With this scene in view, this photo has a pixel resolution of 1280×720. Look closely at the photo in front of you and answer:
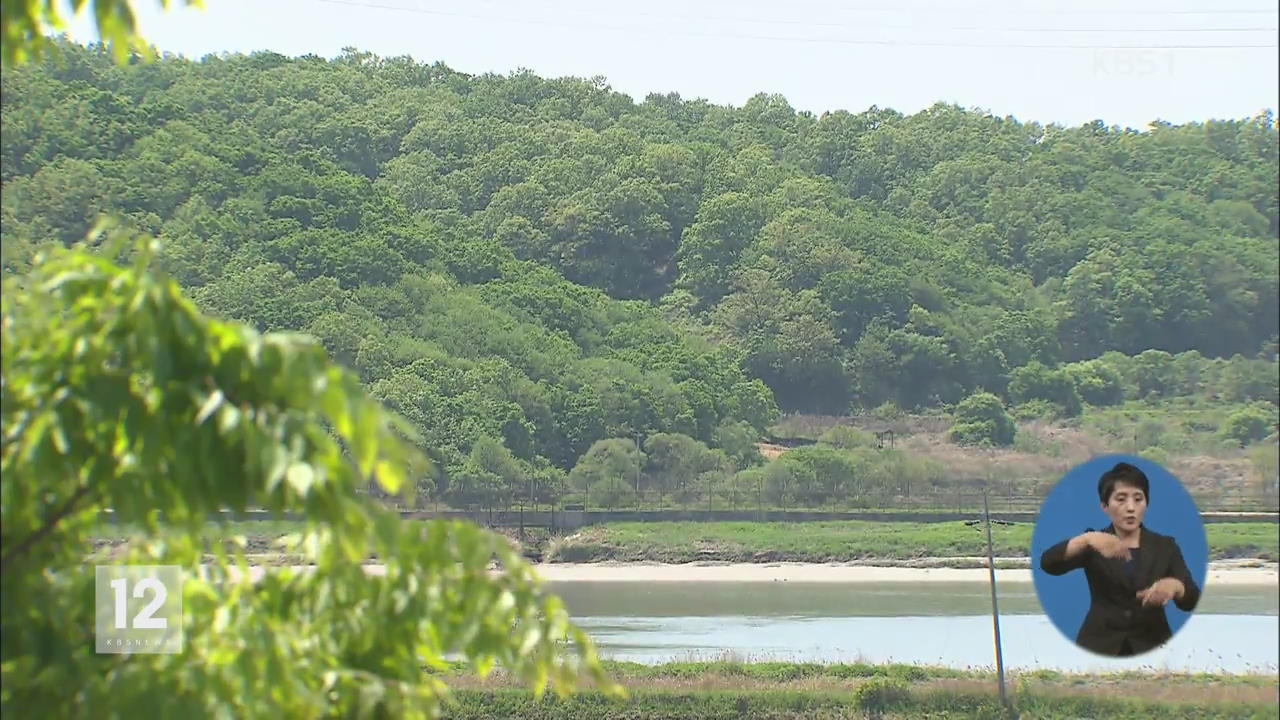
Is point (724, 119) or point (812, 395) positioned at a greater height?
point (724, 119)

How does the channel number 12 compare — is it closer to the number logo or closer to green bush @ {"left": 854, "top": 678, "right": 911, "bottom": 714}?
the number logo

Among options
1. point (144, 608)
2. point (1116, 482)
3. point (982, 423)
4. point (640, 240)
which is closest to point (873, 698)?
point (1116, 482)

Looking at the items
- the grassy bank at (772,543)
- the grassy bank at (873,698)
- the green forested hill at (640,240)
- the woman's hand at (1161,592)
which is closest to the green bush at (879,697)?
the grassy bank at (873,698)

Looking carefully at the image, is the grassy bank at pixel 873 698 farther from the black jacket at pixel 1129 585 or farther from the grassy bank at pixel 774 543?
the grassy bank at pixel 774 543

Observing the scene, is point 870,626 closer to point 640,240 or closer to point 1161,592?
point 1161,592

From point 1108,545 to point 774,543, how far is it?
4056 centimetres

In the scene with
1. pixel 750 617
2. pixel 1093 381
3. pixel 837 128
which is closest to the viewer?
pixel 750 617

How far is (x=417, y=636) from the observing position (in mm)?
2285

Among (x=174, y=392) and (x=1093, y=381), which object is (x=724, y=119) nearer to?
(x=1093, y=381)

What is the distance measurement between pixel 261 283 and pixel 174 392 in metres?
49.2

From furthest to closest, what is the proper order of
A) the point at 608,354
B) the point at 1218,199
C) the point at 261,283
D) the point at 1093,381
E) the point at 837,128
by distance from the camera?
the point at 837,128
the point at 608,354
the point at 261,283
the point at 1093,381
the point at 1218,199

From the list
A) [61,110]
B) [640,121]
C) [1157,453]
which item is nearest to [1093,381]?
[1157,453]

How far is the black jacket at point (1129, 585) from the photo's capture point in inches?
146

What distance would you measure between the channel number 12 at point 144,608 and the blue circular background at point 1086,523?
210 cm
